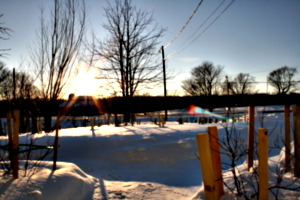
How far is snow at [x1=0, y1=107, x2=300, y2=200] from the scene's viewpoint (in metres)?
3.09

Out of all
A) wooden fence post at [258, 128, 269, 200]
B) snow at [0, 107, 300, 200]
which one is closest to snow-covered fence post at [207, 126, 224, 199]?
snow at [0, 107, 300, 200]

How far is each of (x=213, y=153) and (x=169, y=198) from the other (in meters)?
1.59

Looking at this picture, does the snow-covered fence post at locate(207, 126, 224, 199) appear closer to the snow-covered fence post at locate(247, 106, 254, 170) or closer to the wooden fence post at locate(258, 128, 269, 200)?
the wooden fence post at locate(258, 128, 269, 200)

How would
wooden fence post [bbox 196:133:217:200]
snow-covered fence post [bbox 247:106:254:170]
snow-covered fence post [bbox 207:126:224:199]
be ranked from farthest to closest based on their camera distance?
snow-covered fence post [bbox 247:106:254:170] < snow-covered fence post [bbox 207:126:224:199] < wooden fence post [bbox 196:133:217:200]

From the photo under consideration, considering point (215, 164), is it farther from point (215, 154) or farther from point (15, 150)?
point (15, 150)

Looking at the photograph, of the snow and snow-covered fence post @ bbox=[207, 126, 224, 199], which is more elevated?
snow-covered fence post @ bbox=[207, 126, 224, 199]

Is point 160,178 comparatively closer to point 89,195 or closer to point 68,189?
point 89,195

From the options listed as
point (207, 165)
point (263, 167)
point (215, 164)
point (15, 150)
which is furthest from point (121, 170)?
point (263, 167)

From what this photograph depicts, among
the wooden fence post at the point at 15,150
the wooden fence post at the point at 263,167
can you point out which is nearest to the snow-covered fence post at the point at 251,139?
the wooden fence post at the point at 263,167

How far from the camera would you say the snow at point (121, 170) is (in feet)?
10.1

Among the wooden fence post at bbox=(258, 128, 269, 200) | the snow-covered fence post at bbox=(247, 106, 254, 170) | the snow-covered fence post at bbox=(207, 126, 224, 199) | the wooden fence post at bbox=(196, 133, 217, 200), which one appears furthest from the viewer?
the snow-covered fence post at bbox=(247, 106, 254, 170)

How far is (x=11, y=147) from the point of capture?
3.14 metres

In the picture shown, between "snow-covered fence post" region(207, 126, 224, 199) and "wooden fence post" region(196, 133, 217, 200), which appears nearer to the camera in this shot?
"wooden fence post" region(196, 133, 217, 200)

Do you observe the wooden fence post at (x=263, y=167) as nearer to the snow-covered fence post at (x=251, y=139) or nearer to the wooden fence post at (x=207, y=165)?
the wooden fence post at (x=207, y=165)
